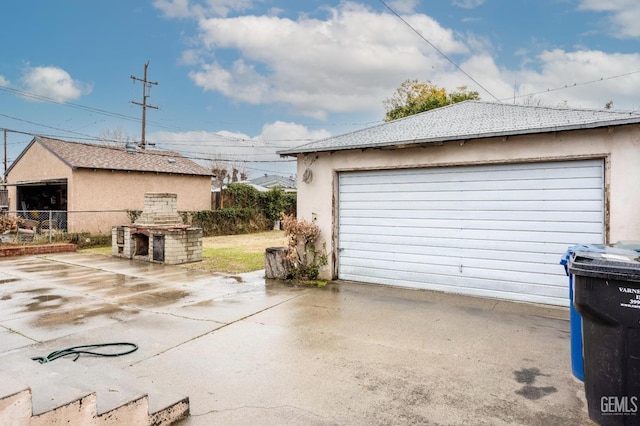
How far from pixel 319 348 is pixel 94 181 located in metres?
15.6

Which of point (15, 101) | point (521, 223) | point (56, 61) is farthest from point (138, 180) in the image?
point (521, 223)

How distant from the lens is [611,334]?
2.55 meters

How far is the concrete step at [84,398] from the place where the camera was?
211cm

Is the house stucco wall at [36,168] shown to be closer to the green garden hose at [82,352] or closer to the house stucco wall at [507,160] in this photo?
the house stucco wall at [507,160]

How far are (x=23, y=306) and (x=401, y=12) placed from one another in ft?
30.4

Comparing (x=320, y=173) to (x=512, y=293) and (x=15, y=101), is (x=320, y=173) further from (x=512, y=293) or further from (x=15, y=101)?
(x=15, y=101)

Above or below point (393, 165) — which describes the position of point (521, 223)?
below

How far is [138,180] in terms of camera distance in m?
17.7

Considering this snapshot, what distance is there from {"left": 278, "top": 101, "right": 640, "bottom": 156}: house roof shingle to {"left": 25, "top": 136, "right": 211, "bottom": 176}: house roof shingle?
478 inches

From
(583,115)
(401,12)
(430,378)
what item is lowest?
(430,378)

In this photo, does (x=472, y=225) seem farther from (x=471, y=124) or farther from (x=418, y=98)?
(x=418, y=98)

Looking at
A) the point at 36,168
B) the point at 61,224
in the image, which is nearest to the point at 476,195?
the point at 61,224

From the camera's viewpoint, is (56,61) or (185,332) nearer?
(185,332)

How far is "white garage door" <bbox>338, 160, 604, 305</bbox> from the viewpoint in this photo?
5.82m
